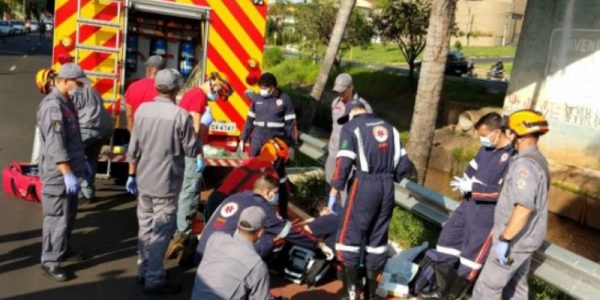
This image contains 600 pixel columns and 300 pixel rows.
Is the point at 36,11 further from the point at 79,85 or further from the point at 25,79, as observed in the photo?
the point at 79,85

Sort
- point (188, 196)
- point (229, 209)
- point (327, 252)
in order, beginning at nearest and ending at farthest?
point (229, 209), point (327, 252), point (188, 196)

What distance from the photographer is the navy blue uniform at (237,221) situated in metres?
4.63

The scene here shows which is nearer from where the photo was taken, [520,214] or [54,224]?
[520,214]

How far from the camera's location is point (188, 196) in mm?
6461

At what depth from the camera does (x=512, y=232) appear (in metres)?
4.32

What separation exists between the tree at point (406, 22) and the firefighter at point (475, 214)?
16.9 meters

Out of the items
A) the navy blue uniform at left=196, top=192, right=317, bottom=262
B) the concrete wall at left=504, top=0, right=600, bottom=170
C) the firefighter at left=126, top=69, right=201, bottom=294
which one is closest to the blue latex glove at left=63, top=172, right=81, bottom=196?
the firefighter at left=126, top=69, right=201, bottom=294

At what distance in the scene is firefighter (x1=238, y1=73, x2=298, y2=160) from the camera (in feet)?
24.6

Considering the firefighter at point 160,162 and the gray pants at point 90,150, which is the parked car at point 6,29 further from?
the firefighter at point 160,162

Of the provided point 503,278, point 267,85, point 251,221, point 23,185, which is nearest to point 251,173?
point 267,85

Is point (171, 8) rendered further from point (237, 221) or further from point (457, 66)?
point (457, 66)

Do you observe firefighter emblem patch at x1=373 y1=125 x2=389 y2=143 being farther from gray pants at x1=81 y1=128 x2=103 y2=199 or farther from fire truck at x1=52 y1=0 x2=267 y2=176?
gray pants at x1=81 y1=128 x2=103 y2=199

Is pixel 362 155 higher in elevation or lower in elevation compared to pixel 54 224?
higher

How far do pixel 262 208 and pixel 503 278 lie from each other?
1.83 metres
